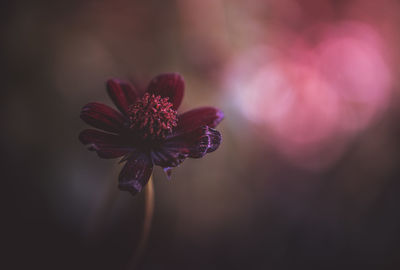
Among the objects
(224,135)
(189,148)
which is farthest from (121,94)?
(224,135)

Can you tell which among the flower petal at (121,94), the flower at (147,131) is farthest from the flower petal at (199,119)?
the flower petal at (121,94)

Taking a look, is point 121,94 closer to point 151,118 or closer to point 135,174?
point 151,118

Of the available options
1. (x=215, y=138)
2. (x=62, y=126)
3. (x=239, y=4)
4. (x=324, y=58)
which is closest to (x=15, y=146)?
(x=62, y=126)

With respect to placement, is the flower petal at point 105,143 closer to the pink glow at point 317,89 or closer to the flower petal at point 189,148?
the flower petal at point 189,148

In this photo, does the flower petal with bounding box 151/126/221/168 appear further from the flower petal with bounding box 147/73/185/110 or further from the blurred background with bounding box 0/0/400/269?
the blurred background with bounding box 0/0/400/269

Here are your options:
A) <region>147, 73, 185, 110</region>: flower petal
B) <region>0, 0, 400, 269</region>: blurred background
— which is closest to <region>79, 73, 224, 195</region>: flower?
<region>147, 73, 185, 110</region>: flower petal
